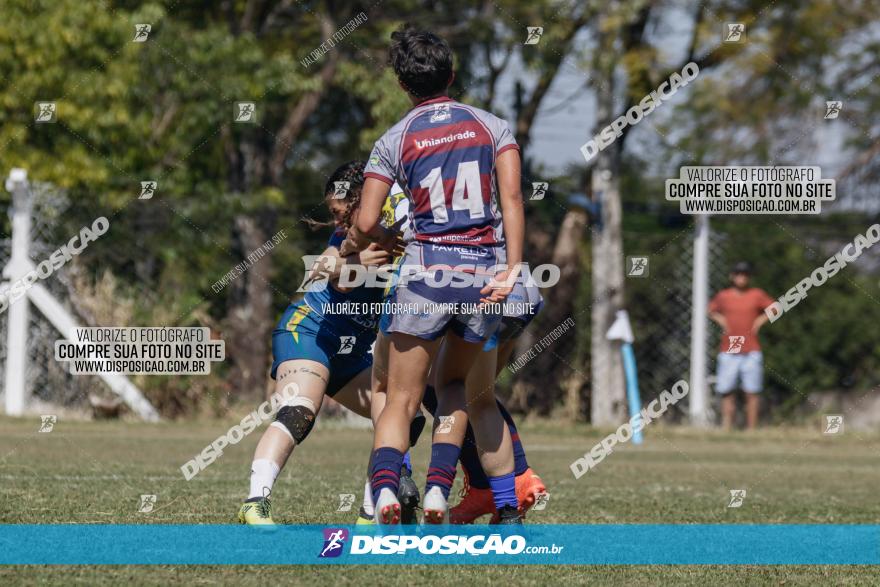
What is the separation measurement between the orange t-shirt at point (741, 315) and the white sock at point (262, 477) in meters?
11.2

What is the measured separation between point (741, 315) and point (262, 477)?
37.3ft

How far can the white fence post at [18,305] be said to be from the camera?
14.8 metres

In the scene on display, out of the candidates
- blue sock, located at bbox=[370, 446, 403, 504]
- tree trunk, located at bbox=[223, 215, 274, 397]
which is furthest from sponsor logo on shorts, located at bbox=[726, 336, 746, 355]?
blue sock, located at bbox=[370, 446, 403, 504]

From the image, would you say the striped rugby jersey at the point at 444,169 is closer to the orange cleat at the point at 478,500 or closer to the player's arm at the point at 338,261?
the player's arm at the point at 338,261

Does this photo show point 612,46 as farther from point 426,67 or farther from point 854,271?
point 426,67

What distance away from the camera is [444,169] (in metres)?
5.34

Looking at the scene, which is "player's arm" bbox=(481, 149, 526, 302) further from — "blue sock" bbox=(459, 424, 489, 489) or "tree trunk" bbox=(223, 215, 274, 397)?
"tree trunk" bbox=(223, 215, 274, 397)

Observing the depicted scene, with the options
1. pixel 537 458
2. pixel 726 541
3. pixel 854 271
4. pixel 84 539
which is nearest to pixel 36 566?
pixel 84 539

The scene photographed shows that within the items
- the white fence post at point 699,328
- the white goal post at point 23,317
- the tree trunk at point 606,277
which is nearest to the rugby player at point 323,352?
the white goal post at point 23,317

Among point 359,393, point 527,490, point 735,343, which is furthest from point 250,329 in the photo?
point 527,490

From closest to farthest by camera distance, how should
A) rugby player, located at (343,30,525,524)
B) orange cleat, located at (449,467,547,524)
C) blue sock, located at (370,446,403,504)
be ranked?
blue sock, located at (370,446,403,504) → rugby player, located at (343,30,525,524) → orange cleat, located at (449,467,547,524)

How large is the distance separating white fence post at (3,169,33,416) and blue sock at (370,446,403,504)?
34.3ft

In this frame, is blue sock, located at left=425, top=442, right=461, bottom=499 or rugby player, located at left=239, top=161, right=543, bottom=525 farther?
rugby player, located at left=239, top=161, right=543, bottom=525

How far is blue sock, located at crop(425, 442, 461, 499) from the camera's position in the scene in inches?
218
